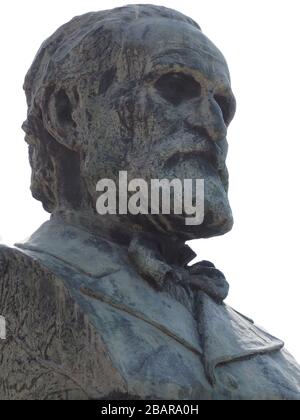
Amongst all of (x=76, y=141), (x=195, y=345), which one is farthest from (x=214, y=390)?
(x=76, y=141)

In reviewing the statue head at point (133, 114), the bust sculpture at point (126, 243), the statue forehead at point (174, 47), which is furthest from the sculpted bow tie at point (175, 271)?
the statue forehead at point (174, 47)

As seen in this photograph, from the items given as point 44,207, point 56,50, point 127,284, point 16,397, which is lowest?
point 16,397

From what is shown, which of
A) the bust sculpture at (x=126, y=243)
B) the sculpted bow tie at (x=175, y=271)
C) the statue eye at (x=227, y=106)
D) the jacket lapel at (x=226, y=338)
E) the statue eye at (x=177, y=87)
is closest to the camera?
the bust sculpture at (x=126, y=243)

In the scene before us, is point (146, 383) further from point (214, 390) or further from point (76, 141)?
point (76, 141)

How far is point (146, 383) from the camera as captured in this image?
24.8ft

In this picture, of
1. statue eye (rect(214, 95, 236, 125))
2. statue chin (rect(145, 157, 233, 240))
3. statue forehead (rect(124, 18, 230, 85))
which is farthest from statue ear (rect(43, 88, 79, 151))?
statue eye (rect(214, 95, 236, 125))

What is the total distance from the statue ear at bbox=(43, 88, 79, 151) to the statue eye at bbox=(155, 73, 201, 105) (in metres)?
0.49

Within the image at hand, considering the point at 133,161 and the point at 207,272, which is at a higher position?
the point at 133,161

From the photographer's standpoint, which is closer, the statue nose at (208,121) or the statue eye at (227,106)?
the statue nose at (208,121)

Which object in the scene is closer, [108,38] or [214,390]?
[214,390]

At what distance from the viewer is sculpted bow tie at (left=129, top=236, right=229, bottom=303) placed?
823cm

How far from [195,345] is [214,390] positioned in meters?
0.29

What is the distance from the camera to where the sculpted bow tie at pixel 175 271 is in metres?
8.23

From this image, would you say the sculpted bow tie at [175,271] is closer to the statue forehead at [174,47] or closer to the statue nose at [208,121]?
the statue nose at [208,121]
